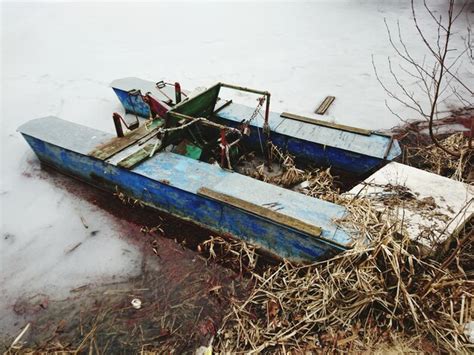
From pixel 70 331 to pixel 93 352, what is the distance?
0.28 metres

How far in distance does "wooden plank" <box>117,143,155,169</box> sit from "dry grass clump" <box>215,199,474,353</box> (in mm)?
1634

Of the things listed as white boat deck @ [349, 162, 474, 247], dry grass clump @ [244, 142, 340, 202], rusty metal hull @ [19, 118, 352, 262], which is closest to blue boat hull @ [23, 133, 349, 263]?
rusty metal hull @ [19, 118, 352, 262]

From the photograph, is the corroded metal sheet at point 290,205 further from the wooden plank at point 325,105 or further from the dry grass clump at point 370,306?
the wooden plank at point 325,105

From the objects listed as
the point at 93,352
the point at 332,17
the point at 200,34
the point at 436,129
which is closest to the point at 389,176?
the point at 436,129

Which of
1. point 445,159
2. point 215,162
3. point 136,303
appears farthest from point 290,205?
point 445,159

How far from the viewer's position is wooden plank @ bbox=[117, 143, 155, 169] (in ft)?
10.4

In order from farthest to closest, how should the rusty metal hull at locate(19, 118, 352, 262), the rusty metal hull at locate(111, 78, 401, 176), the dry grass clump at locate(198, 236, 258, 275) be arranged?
the rusty metal hull at locate(111, 78, 401, 176) < the dry grass clump at locate(198, 236, 258, 275) < the rusty metal hull at locate(19, 118, 352, 262)

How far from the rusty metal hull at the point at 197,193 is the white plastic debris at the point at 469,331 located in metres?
0.84

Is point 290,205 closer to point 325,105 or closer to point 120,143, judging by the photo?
point 120,143

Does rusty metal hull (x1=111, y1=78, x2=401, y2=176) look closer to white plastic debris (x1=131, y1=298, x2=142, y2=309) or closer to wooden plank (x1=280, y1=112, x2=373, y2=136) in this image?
wooden plank (x1=280, y1=112, x2=373, y2=136)

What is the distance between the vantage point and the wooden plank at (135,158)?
316 cm

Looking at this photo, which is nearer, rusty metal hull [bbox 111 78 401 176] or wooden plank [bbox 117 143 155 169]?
wooden plank [bbox 117 143 155 169]

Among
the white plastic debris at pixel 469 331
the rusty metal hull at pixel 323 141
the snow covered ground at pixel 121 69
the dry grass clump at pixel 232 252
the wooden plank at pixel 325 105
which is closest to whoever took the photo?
the white plastic debris at pixel 469 331

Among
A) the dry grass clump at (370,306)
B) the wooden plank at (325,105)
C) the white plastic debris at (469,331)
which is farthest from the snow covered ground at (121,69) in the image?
the white plastic debris at (469,331)
